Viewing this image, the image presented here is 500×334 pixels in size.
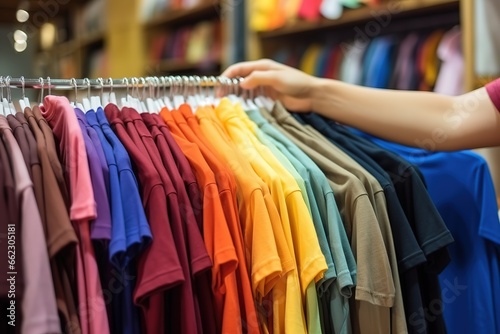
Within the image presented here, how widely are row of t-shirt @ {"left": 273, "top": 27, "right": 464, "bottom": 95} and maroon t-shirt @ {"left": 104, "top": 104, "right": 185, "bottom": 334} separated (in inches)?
53.7

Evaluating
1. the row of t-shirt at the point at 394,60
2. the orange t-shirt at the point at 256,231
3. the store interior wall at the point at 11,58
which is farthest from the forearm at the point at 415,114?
the store interior wall at the point at 11,58

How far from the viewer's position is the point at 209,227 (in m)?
0.80

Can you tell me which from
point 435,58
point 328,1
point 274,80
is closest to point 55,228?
point 274,80

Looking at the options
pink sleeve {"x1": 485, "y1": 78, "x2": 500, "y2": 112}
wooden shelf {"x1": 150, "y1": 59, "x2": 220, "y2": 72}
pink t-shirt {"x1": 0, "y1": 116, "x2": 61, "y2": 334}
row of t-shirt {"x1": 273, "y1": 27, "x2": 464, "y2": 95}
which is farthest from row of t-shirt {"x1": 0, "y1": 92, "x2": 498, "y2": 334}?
wooden shelf {"x1": 150, "y1": 59, "x2": 220, "y2": 72}

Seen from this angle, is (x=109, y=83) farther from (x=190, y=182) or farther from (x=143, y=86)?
(x=190, y=182)

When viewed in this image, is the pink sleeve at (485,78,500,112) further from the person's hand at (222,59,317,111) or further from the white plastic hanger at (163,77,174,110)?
the white plastic hanger at (163,77,174,110)

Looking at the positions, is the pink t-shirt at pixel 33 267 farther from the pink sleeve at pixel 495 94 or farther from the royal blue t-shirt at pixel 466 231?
the pink sleeve at pixel 495 94

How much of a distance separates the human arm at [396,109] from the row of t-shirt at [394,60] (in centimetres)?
79

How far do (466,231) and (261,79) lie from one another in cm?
52

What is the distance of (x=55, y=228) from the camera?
0.68m

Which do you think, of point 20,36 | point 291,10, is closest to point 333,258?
point 291,10

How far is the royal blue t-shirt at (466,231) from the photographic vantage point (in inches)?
42.1

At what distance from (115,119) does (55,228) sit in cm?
25

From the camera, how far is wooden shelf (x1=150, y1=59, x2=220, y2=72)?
9.84 feet
